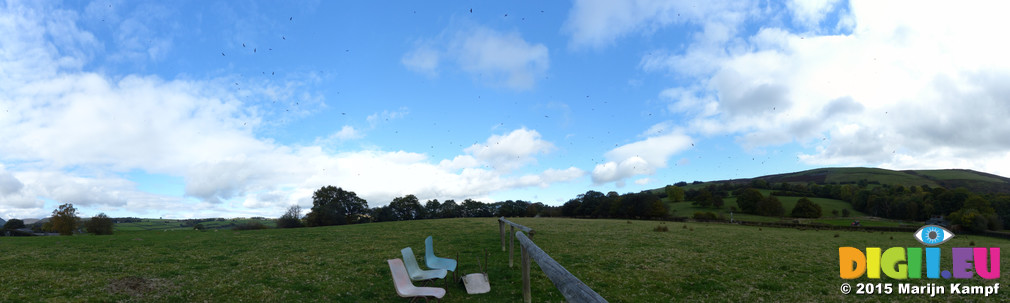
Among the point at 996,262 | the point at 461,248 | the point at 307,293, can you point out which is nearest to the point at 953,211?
the point at 996,262

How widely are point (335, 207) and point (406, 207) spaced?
79.5ft

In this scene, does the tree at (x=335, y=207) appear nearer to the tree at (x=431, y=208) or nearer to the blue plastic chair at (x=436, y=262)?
the tree at (x=431, y=208)

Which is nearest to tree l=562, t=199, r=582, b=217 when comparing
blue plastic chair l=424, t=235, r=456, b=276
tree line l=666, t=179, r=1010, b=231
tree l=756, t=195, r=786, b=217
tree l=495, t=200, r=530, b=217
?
tree l=495, t=200, r=530, b=217

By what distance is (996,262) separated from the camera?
19.5 m

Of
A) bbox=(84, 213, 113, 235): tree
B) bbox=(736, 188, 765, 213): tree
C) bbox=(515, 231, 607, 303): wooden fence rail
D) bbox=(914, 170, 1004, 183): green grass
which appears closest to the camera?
bbox=(515, 231, 607, 303): wooden fence rail

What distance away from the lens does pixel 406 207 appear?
103 meters

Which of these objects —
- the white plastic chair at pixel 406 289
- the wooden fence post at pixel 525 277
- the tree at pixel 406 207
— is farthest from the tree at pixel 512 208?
the wooden fence post at pixel 525 277

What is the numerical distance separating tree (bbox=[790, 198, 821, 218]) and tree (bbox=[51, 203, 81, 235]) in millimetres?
146723

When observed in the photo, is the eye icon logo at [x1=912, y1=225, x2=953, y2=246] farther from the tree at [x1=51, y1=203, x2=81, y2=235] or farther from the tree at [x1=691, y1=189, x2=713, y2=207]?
the tree at [x1=51, y1=203, x2=81, y2=235]

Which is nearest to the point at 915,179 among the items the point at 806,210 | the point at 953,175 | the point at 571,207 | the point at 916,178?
the point at 916,178

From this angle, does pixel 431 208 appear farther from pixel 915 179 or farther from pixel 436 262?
pixel 915 179

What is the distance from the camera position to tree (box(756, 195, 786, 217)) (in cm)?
10088

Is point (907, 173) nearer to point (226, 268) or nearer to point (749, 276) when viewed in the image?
point (749, 276)

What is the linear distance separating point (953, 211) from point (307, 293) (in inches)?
5481
